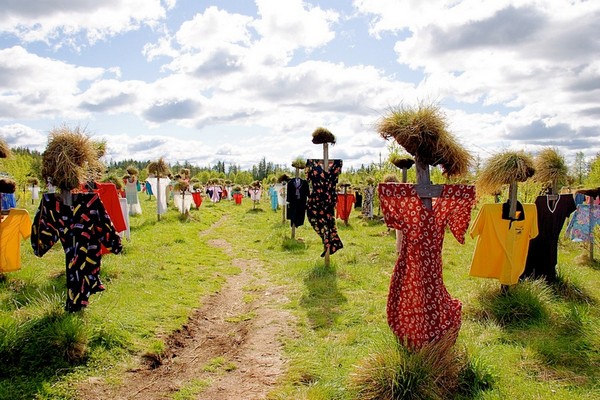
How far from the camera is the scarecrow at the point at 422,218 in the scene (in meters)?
3.96

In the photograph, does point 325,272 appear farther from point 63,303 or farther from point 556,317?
Answer: point 63,303

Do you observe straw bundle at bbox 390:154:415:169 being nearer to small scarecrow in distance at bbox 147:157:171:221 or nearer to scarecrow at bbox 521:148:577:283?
scarecrow at bbox 521:148:577:283

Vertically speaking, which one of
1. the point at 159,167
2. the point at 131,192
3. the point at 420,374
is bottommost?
the point at 420,374

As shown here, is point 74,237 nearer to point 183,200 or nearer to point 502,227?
point 502,227

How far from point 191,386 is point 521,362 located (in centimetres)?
313

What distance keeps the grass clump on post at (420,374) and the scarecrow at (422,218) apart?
18 centimetres

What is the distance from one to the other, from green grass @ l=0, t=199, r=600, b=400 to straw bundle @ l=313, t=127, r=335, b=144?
2.30 meters

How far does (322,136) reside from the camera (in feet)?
26.4

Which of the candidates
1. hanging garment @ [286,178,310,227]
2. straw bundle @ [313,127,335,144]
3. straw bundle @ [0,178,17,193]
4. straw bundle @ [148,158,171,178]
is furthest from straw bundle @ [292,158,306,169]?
straw bundle @ [0,178,17,193]

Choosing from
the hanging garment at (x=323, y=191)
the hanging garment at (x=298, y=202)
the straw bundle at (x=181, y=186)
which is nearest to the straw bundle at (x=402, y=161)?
the hanging garment at (x=323, y=191)

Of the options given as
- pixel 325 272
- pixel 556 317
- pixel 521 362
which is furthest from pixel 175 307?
pixel 556 317

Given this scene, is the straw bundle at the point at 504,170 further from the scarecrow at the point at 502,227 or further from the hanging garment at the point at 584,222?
the hanging garment at the point at 584,222

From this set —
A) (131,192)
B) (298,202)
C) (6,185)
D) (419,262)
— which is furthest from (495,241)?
(131,192)

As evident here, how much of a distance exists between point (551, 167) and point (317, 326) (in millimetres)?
4469
